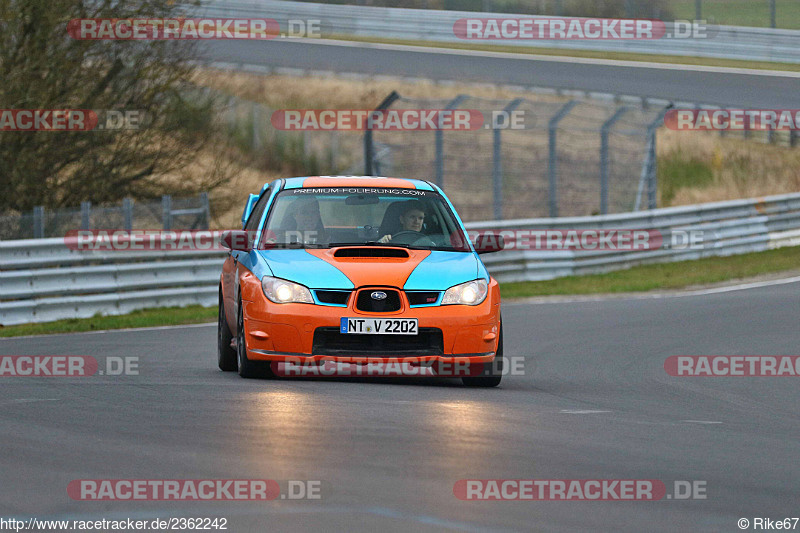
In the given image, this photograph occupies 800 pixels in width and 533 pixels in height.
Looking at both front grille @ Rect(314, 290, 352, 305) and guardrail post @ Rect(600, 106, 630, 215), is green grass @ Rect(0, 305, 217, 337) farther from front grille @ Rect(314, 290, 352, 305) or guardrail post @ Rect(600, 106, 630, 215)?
guardrail post @ Rect(600, 106, 630, 215)

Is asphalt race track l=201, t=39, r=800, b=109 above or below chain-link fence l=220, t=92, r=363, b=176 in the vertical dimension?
above

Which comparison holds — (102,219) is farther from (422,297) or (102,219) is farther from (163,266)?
(422,297)

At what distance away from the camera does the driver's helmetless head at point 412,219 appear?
9914 mm

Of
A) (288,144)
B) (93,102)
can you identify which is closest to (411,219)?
(93,102)

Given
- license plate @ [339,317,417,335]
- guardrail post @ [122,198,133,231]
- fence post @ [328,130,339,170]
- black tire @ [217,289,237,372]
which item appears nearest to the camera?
license plate @ [339,317,417,335]

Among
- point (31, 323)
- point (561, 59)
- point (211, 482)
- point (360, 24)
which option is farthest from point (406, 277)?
point (360, 24)

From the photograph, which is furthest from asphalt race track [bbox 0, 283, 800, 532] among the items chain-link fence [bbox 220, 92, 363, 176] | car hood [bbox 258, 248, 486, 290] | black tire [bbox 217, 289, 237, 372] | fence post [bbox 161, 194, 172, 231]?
chain-link fence [bbox 220, 92, 363, 176]

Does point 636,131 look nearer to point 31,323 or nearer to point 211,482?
point 31,323

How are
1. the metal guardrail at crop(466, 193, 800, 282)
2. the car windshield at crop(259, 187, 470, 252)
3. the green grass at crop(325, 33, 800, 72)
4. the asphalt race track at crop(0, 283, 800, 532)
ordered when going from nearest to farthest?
the asphalt race track at crop(0, 283, 800, 532)
the car windshield at crop(259, 187, 470, 252)
the metal guardrail at crop(466, 193, 800, 282)
the green grass at crop(325, 33, 800, 72)

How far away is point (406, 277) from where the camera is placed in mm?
8938

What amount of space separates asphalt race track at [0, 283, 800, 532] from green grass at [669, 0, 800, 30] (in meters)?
29.0

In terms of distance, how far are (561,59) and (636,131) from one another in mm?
16603

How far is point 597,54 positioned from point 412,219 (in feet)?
102

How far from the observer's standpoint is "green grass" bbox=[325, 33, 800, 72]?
37719mm
